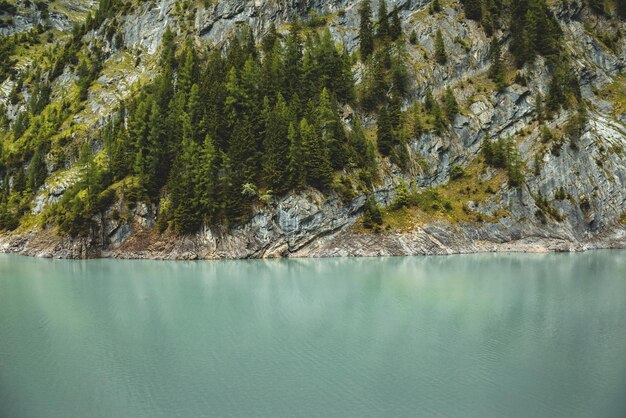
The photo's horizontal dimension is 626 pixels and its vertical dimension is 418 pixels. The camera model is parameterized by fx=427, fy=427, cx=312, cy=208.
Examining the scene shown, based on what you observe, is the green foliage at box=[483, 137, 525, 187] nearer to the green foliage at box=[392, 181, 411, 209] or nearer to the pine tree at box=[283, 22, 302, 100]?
the green foliage at box=[392, 181, 411, 209]

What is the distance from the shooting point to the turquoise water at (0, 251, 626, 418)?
13.2m

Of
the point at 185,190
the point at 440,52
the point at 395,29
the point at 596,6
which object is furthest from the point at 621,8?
the point at 185,190

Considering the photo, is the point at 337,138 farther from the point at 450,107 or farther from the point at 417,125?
the point at 450,107

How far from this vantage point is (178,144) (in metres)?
65.9

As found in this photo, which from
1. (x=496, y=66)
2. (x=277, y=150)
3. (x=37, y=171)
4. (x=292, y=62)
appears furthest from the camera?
(x=37, y=171)

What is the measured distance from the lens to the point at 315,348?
18266 mm

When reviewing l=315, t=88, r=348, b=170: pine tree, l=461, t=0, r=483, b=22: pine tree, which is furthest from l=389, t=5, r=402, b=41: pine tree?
l=315, t=88, r=348, b=170: pine tree

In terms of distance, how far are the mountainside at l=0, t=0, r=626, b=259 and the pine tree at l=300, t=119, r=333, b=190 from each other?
206mm

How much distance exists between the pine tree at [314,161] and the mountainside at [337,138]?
0.67 feet

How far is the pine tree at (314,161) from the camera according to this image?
198 ft

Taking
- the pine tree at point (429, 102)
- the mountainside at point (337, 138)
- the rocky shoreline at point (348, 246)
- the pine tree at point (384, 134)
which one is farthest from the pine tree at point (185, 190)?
the pine tree at point (429, 102)

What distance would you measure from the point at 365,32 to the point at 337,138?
1337 inches

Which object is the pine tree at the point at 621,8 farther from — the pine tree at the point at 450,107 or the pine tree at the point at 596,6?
the pine tree at the point at 450,107

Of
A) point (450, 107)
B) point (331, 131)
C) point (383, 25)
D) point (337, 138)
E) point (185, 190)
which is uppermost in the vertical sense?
point (383, 25)
